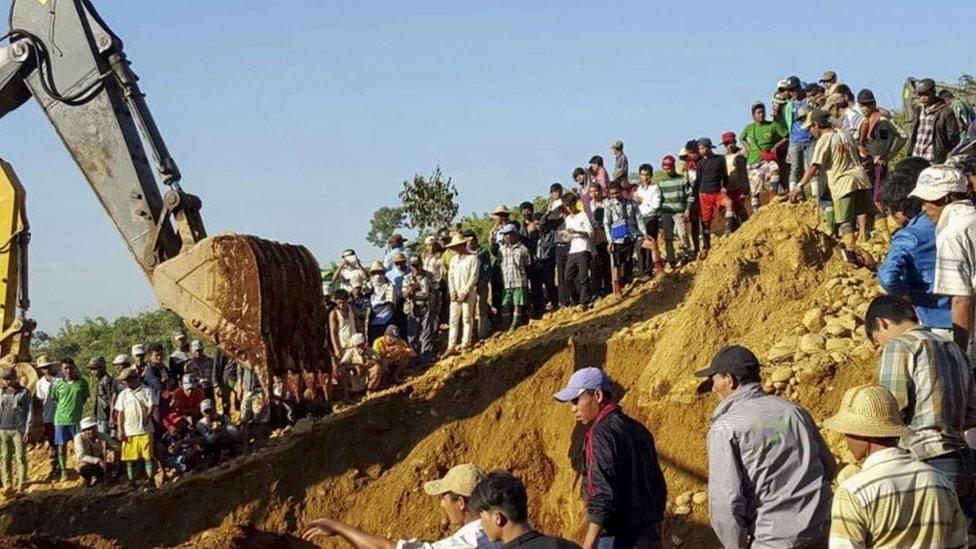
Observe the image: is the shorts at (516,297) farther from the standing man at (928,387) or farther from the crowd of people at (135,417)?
the standing man at (928,387)

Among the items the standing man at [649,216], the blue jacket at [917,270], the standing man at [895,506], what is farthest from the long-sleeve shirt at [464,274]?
the standing man at [895,506]

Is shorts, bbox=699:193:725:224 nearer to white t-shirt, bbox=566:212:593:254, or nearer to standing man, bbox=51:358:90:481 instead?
white t-shirt, bbox=566:212:593:254

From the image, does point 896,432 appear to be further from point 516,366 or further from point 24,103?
point 24,103

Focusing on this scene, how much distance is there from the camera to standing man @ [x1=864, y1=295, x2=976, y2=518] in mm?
5871

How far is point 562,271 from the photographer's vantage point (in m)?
18.2

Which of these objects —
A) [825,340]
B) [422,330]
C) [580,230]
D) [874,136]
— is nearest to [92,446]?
[422,330]

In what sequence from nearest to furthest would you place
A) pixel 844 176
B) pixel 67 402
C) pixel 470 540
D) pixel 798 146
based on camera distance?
pixel 470 540 → pixel 844 176 → pixel 798 146 → pixel 67 402

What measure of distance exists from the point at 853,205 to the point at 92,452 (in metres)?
10.5

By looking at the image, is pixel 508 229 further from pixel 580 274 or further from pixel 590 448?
pixel 590 448

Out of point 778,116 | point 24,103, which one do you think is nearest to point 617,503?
point 24,103

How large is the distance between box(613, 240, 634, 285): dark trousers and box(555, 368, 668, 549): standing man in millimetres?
11095

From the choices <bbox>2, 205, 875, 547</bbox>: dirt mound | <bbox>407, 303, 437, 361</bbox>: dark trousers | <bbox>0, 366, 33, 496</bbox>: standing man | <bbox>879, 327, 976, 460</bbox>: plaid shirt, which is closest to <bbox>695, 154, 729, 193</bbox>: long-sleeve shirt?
<bbox>2, 205, 875, 547</bbox>: dirt mound

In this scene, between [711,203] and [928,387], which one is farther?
[711,203]

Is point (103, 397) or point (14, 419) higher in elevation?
point (103, 397)
